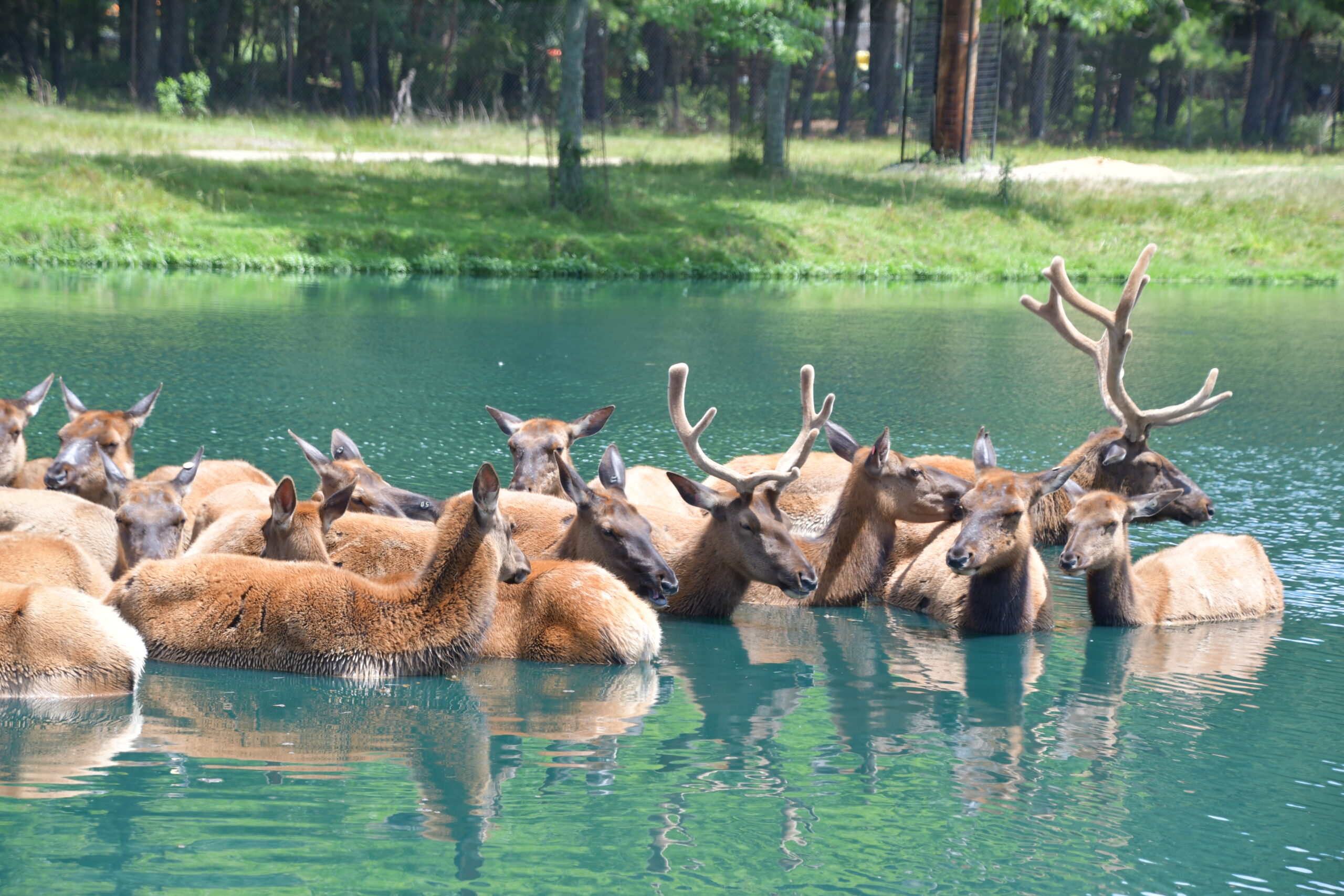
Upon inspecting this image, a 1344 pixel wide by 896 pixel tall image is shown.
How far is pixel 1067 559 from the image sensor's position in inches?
307

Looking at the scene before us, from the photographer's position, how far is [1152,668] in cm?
769

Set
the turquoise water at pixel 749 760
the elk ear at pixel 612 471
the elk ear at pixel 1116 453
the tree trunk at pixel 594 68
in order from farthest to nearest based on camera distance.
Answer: the tree trunk at pixel 594 68 → the elk ear at pixel 1116 453 → the elk ear at pixel 612 471 → the turquoise water at pixel 749 760

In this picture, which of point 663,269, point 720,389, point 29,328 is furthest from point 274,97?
point 720,389

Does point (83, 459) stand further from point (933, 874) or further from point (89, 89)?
point (89, 89)

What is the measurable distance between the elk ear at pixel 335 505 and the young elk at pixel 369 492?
3.33 feet

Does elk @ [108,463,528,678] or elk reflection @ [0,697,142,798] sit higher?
elk @ [108,463,528,678]

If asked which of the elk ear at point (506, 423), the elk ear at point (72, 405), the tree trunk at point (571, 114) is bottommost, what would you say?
the elk ear at point (506, 423)

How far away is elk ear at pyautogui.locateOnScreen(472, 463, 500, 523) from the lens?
658 centimetres

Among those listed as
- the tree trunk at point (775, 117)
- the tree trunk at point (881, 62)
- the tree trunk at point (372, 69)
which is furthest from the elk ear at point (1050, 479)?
the tree trunk at point (881, 62)

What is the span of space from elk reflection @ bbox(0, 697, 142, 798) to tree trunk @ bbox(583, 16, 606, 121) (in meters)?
41.2

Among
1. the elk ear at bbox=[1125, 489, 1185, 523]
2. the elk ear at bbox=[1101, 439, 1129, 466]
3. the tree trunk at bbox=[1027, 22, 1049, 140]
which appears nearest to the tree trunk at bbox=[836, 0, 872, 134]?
the tree trunk at bbox=[1027, 22, 1049, 140]

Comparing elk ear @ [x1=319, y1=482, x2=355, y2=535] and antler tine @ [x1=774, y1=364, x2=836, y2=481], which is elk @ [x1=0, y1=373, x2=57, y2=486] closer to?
elk ear @ [x1=319, y1=482, x2=355, y2=535]

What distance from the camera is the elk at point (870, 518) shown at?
893 cm

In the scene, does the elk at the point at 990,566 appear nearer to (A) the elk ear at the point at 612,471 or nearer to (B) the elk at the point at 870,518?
(B) the elk at the point at 870,518
